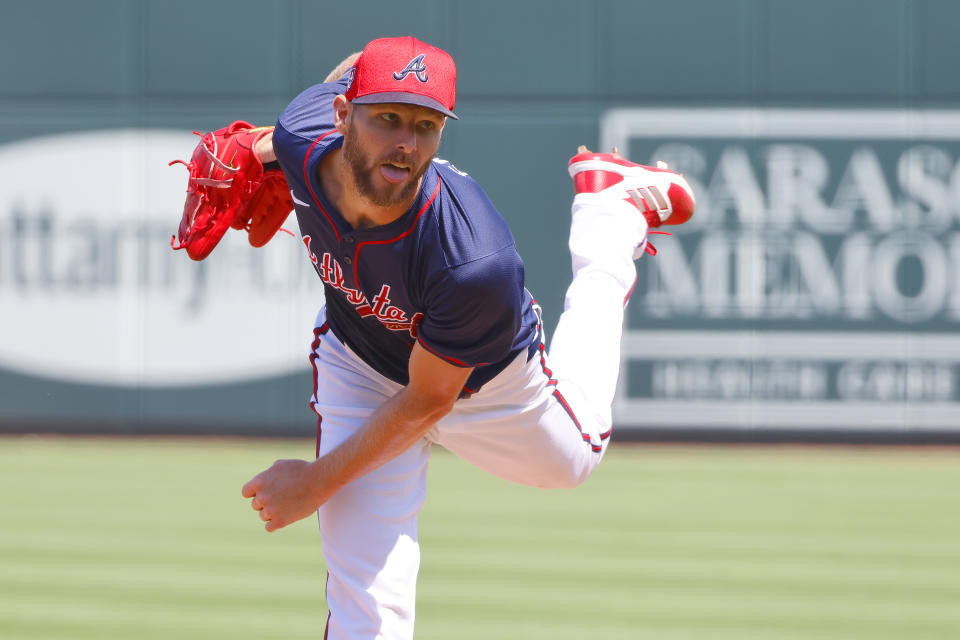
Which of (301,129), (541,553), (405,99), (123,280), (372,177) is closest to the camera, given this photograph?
(405,99)

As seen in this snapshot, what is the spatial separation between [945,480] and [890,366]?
149cm

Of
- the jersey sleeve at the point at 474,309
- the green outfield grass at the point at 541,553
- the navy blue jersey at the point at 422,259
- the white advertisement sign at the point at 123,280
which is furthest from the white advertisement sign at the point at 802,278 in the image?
the jersey sleeve at the point at 474,309

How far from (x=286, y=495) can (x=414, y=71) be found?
Result: 1204 millimetres

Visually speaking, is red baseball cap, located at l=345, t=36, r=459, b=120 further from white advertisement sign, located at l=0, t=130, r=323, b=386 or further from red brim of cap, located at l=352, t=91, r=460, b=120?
white advertisement sign, located at l=0, t=130, r=323, b=386

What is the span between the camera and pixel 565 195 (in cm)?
968

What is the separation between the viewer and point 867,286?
9531mm

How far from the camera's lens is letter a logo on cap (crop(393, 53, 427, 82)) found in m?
2.64

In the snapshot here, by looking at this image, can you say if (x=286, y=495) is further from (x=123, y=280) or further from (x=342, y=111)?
(x=123, y=280)

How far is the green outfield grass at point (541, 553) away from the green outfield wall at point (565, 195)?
90cm

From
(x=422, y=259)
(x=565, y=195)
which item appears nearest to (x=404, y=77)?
(x=422, y=259)

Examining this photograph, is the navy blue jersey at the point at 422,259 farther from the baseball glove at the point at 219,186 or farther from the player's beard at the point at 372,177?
the baseball glove at the point at 219,186

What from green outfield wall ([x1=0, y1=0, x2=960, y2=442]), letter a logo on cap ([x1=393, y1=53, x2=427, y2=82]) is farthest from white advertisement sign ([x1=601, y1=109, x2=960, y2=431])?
letter a logo on cap ([x1=393, y1=53, x2=427, y2=82])

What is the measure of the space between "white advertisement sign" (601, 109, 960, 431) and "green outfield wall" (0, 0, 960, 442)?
0.06ft

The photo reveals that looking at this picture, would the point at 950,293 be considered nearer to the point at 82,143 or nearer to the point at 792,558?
the point at 792,558
